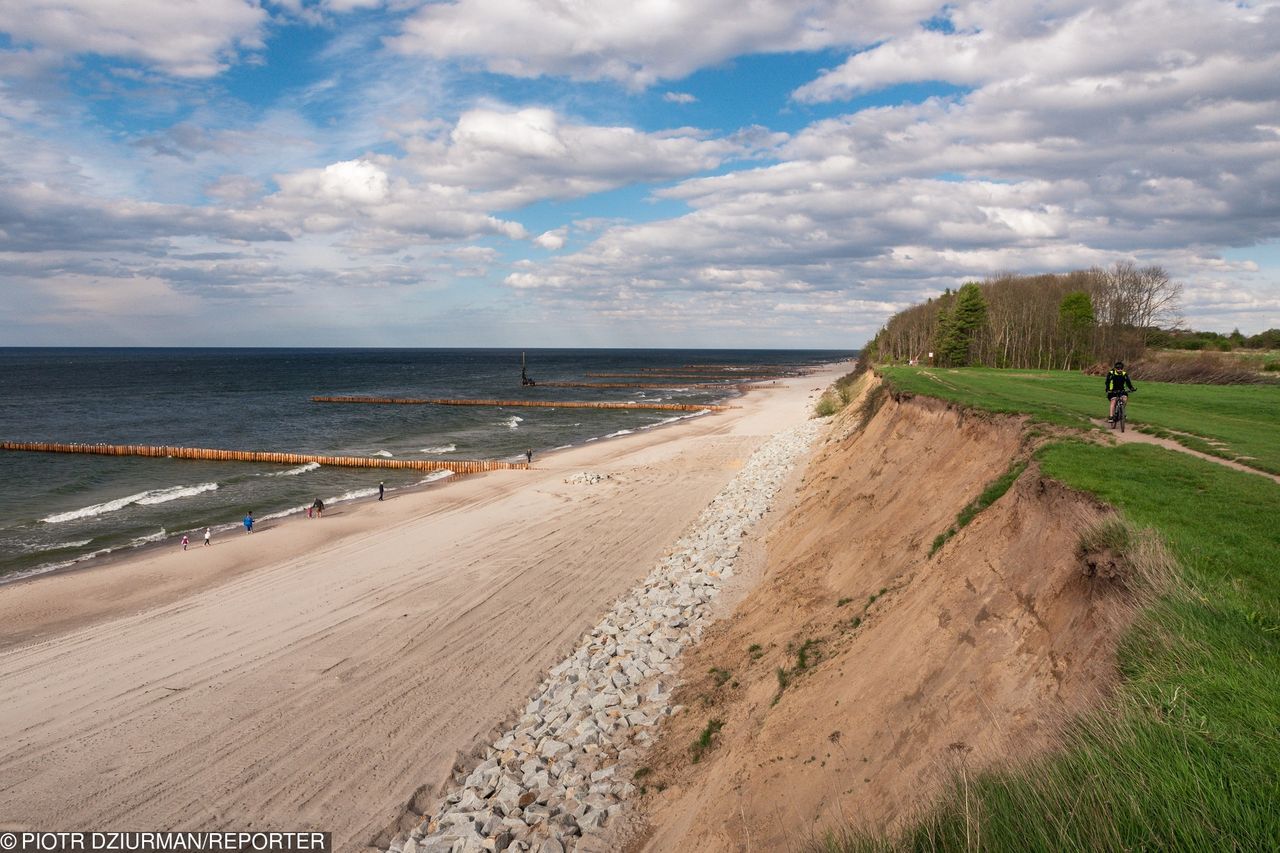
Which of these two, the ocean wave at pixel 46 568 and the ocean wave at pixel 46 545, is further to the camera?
the ocean wave at pixel 46 545

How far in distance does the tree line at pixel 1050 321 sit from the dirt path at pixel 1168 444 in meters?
44.7

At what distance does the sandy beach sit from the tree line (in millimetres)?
48211

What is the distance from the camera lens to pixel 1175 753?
4.28 metres

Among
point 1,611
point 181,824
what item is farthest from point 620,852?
point 1,611

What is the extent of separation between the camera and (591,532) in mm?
25734

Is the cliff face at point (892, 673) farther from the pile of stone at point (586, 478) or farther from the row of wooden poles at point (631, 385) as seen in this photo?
the row of wooden poles at point (631, 385)

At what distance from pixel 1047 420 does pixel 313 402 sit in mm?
91161

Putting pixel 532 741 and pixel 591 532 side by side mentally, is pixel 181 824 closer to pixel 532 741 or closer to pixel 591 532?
pixel 532 741

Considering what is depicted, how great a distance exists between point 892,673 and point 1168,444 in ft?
31.0

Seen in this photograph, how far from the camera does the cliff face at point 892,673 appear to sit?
7145 mm

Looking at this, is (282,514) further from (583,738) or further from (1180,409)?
(1180,409)

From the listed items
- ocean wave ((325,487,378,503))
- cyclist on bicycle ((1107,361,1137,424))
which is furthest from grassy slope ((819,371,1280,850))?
ocean wave ((325,487,378,503))

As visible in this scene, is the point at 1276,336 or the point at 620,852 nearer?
the point at 620,852

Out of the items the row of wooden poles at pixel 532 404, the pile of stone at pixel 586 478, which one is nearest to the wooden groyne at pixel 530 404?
the row of wooden poles at pixel 532 404
